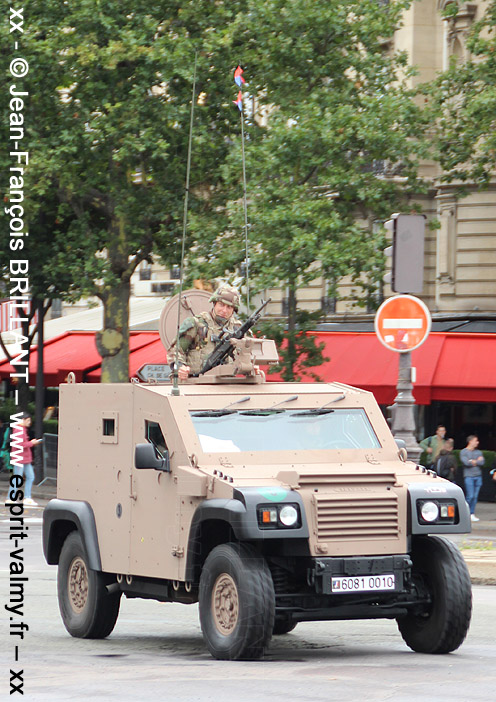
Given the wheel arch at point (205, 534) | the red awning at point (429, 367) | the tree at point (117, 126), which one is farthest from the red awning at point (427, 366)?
the wheel arch at point (205, 534)

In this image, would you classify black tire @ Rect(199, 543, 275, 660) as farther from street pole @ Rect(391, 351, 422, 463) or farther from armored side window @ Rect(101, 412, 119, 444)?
street pole @ Rect(391, 351, 422, 463)

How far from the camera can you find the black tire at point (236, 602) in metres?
8.83

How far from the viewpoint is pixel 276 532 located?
8.91 metres

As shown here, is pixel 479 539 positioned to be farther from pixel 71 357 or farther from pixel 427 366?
pixel 71 357

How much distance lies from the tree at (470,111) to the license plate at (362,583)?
19.5 meters

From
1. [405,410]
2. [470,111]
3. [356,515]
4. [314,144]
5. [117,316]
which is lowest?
[356,515]

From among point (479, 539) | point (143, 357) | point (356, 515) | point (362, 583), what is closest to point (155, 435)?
point (356, 515)

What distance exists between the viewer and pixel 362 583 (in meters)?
9.15

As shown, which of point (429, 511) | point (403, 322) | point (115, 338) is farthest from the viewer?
point (115, 338)

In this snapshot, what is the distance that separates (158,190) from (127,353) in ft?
12.5

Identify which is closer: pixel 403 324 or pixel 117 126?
pixel 403 324

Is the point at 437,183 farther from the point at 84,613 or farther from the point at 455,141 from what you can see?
the point at 84,613

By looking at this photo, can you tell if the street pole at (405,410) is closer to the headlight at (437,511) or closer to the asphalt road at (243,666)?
the asphalt road at (243,666)

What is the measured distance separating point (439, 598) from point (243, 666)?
1.48 meters
